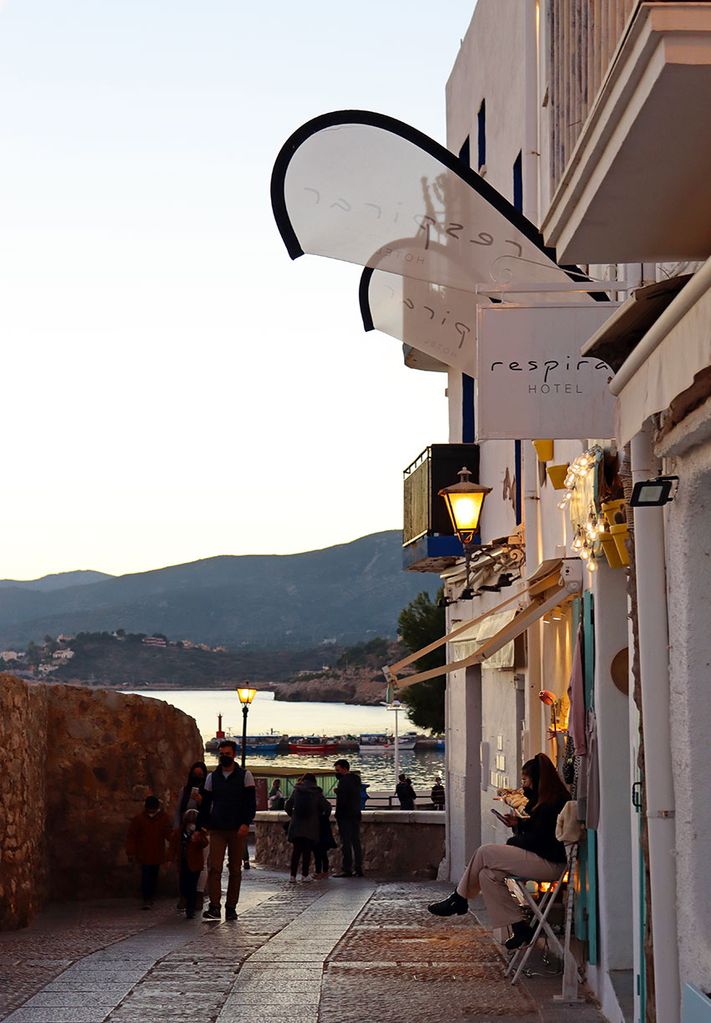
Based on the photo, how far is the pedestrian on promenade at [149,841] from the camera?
1481cm

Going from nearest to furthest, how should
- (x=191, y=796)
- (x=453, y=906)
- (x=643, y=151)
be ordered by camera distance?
(x=643, y=151) → (x=453, y=906) → (x=191, y=796)

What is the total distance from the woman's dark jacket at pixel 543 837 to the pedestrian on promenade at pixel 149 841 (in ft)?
20.1

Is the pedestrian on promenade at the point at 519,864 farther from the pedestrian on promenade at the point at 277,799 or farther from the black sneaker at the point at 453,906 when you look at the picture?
the pedestrian on promenade at the point at 277,799

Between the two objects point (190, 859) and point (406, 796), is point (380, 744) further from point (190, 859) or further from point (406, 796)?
point (190, 859)

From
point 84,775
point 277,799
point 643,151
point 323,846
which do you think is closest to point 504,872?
point 643,151

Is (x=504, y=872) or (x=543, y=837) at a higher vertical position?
(x=543, y=837)

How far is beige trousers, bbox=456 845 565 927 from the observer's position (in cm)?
950

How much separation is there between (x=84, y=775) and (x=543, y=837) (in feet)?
23.6

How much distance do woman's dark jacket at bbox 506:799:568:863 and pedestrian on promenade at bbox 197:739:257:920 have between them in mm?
4459

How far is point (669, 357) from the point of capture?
5.72 meters

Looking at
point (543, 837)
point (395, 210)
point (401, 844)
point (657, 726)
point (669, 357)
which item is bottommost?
point (401, 844)

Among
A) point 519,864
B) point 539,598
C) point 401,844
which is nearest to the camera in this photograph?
point 519,864

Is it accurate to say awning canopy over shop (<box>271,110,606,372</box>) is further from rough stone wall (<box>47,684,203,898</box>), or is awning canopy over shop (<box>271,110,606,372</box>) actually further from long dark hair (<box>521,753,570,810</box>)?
rough stone wall (<box>47,684,203,898</box>)

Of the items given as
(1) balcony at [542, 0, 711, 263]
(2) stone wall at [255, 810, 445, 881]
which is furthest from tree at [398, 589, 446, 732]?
(1) balcony at [542, 0, 711, 263]
